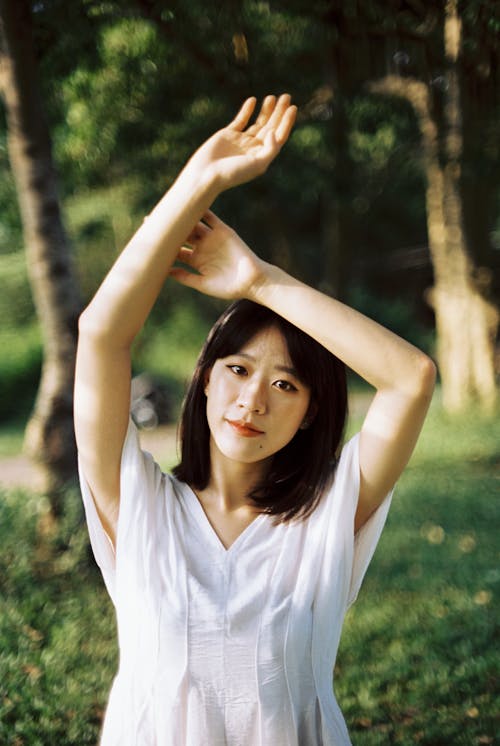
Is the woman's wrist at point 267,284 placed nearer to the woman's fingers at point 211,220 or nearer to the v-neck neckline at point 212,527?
the woman's fingers at point 211,220

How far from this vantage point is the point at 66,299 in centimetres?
427

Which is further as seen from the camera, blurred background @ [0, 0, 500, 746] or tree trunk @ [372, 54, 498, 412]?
tree trunk @ [372, 54, 498, 412]

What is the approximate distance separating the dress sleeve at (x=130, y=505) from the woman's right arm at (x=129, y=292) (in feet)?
0.06

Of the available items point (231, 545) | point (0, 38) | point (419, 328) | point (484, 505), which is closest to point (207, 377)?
point (231, 545)

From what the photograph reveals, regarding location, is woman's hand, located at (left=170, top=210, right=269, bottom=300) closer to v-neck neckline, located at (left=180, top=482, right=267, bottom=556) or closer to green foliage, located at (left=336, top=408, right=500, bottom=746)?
v-neck neckline, located at (left=180, top=482, right=267, bottom=556)

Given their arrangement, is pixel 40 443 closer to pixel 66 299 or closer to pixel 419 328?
pixel 66 299

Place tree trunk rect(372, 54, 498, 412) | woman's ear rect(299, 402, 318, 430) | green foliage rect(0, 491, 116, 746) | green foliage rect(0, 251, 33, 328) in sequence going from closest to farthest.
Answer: woman's ear rect(299, 402, 318, 430), green foliage rect(0, 491, 116, 746), tree trunk rect(372, 54, 498, 412), green foliage rect(0, 251, 33, 328)

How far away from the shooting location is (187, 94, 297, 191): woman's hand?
4.86ft

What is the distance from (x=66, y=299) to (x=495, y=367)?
627 centimetres

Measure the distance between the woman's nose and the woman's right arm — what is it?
0.21 metres

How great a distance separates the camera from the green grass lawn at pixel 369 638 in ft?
10.6

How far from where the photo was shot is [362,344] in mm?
1498

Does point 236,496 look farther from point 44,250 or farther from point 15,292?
point 15,292

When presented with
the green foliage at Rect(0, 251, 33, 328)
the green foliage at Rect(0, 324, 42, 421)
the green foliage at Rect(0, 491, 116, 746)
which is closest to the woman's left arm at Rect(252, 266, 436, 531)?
the green foliage at Rect(0, 491, 116, 746)
